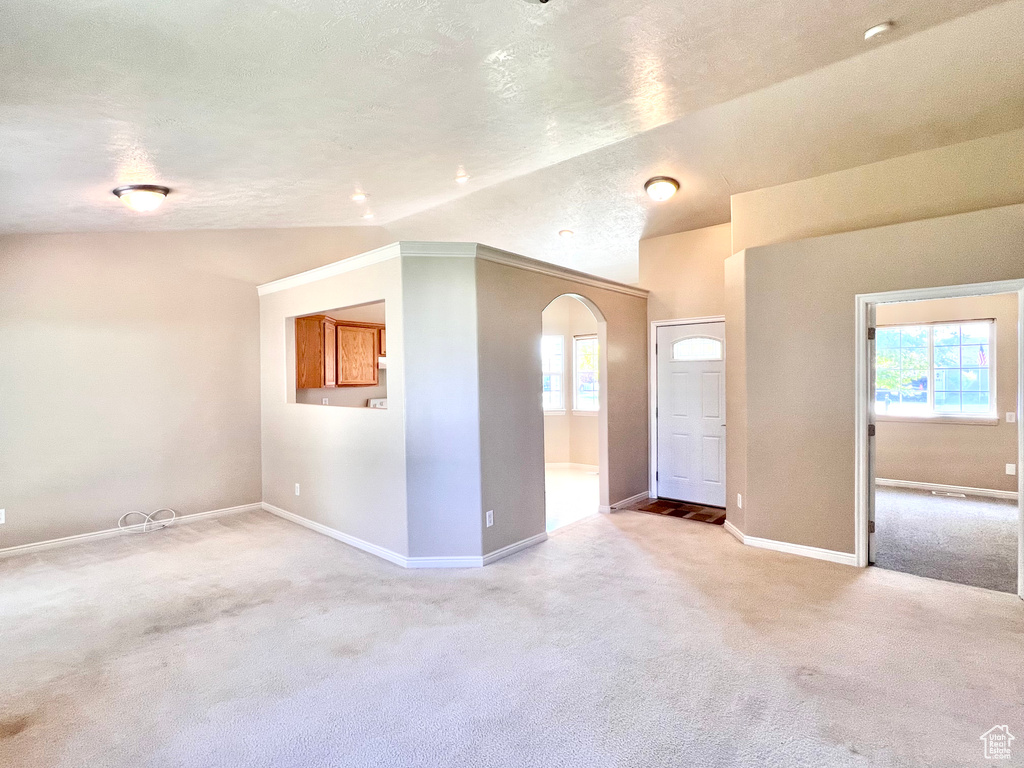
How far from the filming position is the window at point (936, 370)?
599 centimetres

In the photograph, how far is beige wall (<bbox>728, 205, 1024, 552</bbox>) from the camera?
11.8 feet

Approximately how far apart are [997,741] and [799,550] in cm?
212

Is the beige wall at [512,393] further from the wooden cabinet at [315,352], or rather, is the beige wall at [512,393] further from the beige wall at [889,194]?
the wooden cabinet at [315,352]

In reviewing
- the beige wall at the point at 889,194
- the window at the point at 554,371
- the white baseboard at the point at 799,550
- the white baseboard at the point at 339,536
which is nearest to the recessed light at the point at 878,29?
the beige wall at the point at 889,194

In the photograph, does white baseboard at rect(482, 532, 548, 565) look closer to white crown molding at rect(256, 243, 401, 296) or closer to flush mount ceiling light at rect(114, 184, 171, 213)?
white crown molding at rect(256, 243, 401, 296)

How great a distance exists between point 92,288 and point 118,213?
1.08m

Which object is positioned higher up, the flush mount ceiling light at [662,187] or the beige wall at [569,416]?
the flush mount ceiling light at [662,187]

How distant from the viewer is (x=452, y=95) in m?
2.85

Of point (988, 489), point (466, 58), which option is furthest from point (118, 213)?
point (988, 489)

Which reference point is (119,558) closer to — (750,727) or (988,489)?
(750,727)

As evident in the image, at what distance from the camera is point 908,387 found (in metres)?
6.51

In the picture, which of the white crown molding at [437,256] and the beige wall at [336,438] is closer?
the white crown molding at [437,256]

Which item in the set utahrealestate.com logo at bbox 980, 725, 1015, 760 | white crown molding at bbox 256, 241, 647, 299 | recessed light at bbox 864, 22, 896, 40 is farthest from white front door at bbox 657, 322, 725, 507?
utahrealestate.com logo at bbox 980, 725, 1015, 760

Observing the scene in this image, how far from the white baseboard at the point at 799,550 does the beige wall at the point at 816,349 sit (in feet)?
0.13
